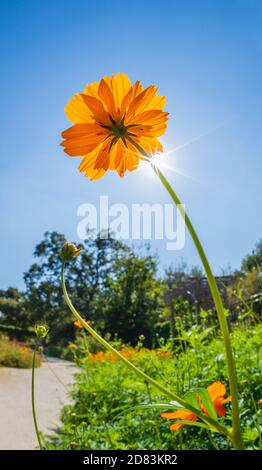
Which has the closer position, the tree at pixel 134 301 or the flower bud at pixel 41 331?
the flower bud at pixel 41 331

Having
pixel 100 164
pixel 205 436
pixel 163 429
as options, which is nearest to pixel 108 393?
pixel 163 429

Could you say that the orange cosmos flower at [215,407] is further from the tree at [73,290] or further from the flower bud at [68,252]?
the tree at [73,290]

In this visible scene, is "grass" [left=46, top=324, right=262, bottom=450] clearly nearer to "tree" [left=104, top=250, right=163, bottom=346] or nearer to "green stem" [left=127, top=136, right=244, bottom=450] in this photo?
"green stem" [left=127, top=136, right=244, bottom=450]

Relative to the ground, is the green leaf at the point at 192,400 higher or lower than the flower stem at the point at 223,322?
lower

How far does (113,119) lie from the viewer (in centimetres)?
34

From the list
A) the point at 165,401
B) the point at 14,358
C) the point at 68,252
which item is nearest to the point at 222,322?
the point at 68,252

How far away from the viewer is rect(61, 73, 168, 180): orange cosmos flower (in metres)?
0.32

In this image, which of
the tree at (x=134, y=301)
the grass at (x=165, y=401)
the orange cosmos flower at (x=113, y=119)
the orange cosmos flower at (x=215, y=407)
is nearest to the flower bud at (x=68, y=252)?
the orange cosmos flower at (x=113, y=119)

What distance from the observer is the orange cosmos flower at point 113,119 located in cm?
32

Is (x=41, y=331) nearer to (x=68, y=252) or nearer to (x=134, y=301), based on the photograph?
(x=68, y=252)

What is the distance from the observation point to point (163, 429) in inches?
73.2
